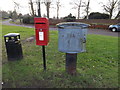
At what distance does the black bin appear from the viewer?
10.6 feet

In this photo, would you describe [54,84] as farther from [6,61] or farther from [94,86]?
[6,61]

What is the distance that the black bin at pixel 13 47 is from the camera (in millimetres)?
3234

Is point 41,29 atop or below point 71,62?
atop

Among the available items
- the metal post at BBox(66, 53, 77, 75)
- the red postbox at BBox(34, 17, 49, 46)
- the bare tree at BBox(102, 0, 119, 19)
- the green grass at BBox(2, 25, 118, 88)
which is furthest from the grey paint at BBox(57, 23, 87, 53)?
the bare tree at BBox(102, 0, 119, 19)

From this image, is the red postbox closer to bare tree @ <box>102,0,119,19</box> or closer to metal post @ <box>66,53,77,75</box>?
metal post @ <box>66,53,77,75</box>

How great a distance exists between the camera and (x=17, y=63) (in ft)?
10.7

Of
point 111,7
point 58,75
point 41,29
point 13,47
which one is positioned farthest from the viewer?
point 111,7

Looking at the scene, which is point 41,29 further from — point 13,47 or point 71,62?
point 13,47

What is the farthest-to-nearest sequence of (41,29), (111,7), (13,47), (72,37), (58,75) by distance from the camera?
Result: (111,7) < (13,47) < (58,75) < (41,29) < (72,37)

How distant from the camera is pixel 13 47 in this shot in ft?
10.8

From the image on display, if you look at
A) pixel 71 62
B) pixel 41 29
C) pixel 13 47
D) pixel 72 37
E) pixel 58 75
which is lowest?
pixel 58 75

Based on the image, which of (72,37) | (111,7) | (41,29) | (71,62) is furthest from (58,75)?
(111,7)

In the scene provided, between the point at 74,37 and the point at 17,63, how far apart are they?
206 centimetres

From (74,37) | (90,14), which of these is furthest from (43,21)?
(90,14)
